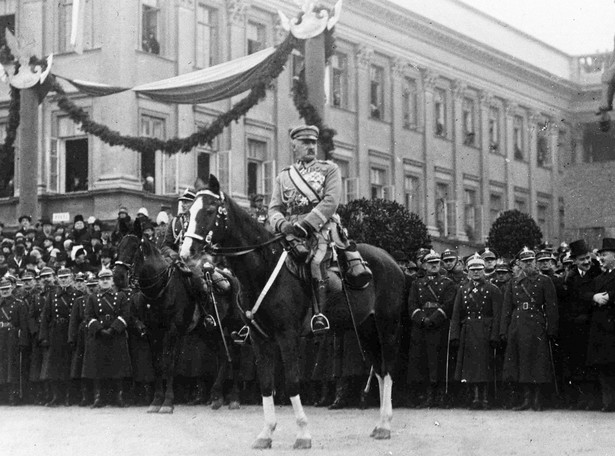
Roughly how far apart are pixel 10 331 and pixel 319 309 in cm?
863

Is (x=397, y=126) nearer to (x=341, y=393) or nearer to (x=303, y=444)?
(x=341, y=393)

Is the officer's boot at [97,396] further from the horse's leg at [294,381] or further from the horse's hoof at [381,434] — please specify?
the horse's leg at [294,381]

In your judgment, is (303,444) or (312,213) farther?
(312,213)

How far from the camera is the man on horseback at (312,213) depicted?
1074cm

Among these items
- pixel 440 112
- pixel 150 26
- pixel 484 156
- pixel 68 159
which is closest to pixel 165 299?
pixel 68 159

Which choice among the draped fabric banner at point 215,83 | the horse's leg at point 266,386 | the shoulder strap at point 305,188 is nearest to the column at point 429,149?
the draped fabric banner at point 215,83

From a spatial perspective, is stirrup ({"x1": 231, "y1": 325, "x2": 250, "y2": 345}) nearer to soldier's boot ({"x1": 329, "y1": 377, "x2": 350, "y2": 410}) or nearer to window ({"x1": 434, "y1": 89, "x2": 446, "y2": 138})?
soldier's boot ({"x1": 329, "y1": 377, "x2": 350, "y2": 410})

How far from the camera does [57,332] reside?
17406mm

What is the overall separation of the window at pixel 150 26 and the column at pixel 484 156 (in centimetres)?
1892

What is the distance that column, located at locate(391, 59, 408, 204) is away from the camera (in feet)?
139

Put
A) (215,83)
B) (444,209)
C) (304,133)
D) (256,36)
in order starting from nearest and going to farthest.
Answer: (304,133) < (215,83) < (256,36) < (444,209)

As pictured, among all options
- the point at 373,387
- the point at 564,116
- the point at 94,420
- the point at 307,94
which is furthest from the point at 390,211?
the point at 564,116

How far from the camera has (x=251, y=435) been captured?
11789mm

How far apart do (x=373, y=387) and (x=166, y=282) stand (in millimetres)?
3114
